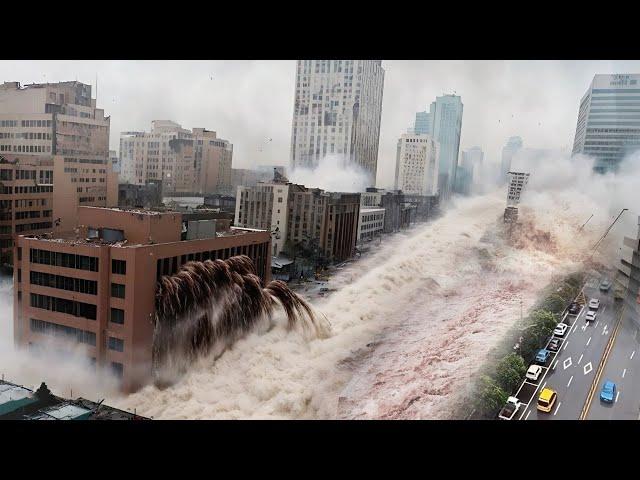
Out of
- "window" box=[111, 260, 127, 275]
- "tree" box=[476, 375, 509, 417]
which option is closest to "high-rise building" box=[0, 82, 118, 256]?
"window" box=[111, 260, 127, 275]

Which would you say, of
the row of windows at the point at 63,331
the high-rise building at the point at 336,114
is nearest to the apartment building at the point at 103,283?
the row of windows at the point at 63,331

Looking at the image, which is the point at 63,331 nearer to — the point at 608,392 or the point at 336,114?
the point at 336,114

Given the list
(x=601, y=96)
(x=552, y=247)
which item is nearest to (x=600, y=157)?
(x=601, y=96)

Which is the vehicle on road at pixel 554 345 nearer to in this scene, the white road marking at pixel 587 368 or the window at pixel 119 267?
the white road marking at pixel 587 368

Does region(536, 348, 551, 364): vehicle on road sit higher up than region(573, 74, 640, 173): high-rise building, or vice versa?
region(573, 74, 640, 173): high-rise building

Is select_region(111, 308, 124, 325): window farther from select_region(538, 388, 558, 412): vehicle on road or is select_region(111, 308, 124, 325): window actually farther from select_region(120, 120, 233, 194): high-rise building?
select_region(538, 388, 558, 412): vehicle on road

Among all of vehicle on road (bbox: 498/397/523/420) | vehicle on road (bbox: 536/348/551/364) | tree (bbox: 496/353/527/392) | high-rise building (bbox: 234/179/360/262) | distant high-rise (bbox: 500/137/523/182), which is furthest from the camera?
high-rise building (bbox: 234/179/360/262)
